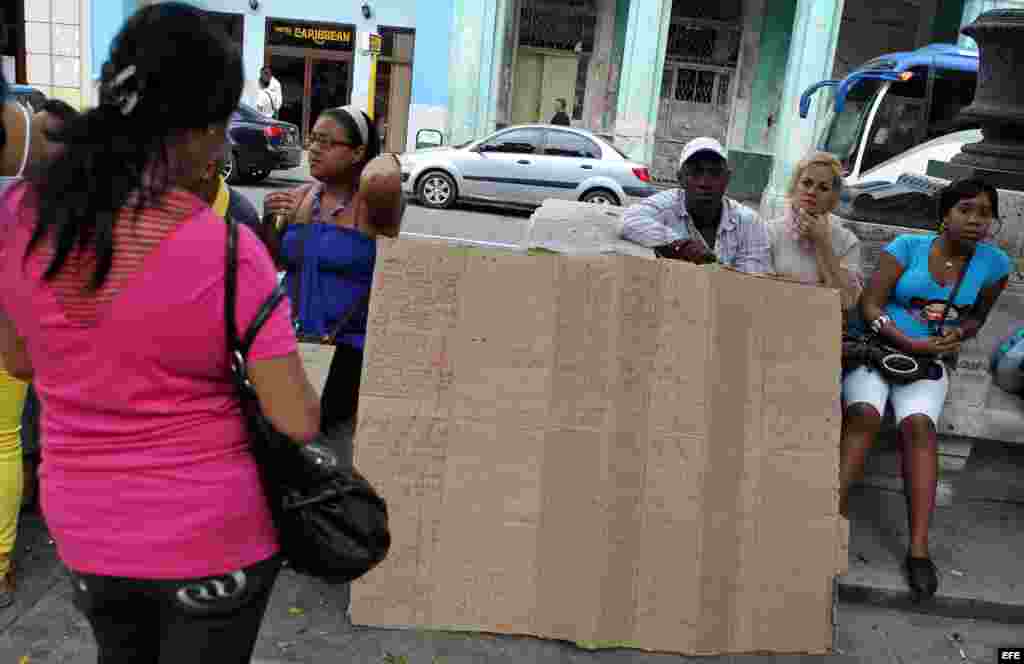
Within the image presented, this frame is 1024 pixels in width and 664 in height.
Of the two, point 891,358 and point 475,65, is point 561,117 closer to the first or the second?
point 475,65

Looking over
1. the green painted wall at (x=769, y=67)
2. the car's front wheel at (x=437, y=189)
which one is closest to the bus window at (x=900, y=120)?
the car's front wheel at (x=437, y=189)

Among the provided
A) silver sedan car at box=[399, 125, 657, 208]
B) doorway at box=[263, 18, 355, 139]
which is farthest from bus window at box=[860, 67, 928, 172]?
doorway at box=[263, 18, 355, 139]

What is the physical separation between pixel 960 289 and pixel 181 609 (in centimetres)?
356

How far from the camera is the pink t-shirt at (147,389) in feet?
5.07

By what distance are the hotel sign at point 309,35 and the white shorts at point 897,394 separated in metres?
21.1

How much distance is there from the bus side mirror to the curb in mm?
16884

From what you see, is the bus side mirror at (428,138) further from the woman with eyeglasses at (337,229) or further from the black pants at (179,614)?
the black pants at (179,614)

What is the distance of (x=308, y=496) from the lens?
168cm

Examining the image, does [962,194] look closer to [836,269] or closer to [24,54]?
[836,269]

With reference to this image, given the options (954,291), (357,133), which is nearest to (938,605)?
(954,291)

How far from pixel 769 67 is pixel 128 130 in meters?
22.7

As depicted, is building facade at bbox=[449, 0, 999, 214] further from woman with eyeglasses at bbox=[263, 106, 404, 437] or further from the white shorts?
woman with eyeglasses at bbox=[263, 106, 404, 437]

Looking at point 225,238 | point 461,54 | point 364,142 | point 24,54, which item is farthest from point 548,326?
point 24,54

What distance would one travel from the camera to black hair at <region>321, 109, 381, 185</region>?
3438mm
